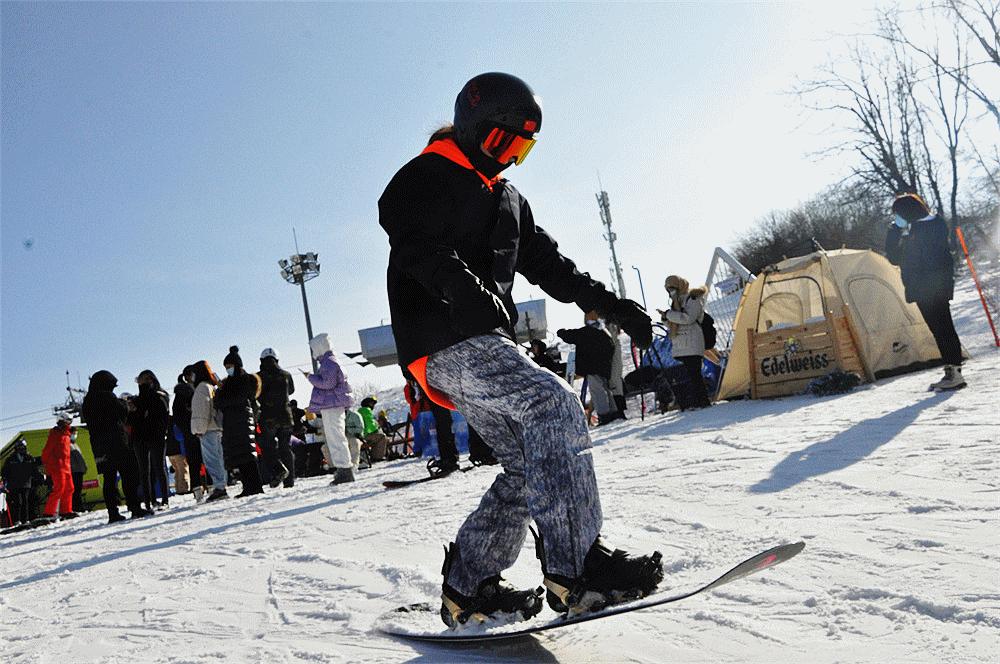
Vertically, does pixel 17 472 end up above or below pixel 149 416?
below

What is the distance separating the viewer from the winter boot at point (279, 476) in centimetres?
1042

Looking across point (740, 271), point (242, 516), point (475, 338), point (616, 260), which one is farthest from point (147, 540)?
point (616, 260)

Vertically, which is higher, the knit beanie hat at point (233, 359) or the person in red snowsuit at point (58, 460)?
the knit beanie hat at point (233, 359)

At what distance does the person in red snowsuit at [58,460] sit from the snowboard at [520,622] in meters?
10.1

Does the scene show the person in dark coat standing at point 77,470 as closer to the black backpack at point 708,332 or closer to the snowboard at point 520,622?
the black backpack at point 708,332

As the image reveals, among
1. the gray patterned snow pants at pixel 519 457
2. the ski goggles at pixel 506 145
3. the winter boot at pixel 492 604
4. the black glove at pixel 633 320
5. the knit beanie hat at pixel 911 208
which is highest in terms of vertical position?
the knit beanie hat at pixel 911 208

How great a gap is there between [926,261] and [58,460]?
36.5 ft

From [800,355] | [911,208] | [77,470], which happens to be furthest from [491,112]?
[77,470]

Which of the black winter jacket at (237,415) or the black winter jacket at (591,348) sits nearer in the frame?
the black winter jacket at (237,415)

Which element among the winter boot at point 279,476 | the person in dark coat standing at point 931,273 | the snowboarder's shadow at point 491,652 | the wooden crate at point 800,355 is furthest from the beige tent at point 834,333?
the snowboarder's shadow at point 491,652

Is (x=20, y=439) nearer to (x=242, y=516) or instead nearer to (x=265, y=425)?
(x=265, y=425)

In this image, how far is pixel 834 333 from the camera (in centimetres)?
971

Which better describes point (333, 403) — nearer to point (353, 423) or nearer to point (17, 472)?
point (353, 423)

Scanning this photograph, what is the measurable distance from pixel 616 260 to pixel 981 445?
45.2 m
